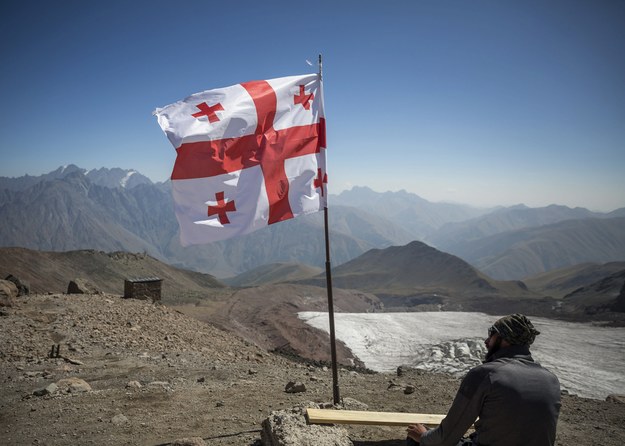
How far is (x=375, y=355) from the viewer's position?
24.7 m

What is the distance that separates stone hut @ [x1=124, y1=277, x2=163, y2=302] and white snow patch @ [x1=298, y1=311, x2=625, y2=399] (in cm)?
1259

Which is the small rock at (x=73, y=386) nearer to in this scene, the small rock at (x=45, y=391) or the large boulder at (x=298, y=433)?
the small rock at (x=45, y=391)

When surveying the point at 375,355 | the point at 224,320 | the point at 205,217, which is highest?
the point at 205,217

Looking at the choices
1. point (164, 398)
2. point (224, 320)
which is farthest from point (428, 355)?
point (164, 398)

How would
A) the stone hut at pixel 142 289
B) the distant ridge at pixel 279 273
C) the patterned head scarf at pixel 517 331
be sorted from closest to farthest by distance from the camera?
the patterned head scarf at pixel 517 331
the stone hut at pixel 142 289
the distant ridge at pixel 279 273

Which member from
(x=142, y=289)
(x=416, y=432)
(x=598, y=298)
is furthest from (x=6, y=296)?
(x=598, y=298)

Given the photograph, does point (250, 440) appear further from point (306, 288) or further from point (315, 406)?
point (306, 288)

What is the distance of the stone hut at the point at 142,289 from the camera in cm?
1894

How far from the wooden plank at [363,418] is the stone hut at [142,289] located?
51.6 ft

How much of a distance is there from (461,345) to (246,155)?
2171 centimetres

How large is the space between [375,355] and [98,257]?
41305 millimetres

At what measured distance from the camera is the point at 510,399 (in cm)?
320

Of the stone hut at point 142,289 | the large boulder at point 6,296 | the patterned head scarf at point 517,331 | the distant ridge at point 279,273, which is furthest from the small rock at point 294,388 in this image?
the distant ridge at point 279,273

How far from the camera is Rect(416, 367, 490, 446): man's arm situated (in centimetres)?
331
